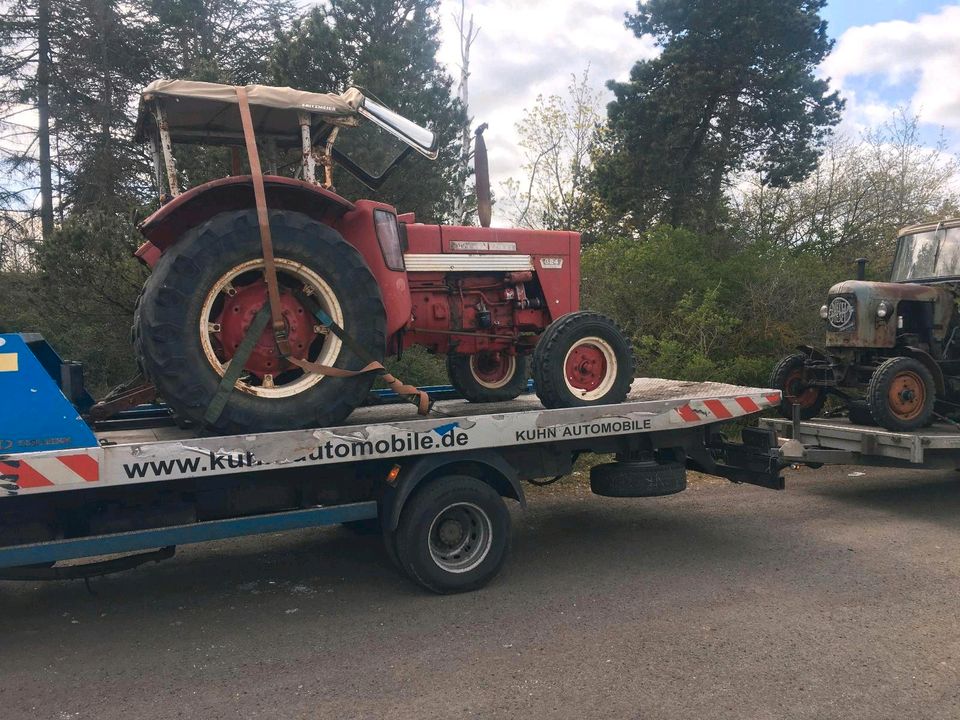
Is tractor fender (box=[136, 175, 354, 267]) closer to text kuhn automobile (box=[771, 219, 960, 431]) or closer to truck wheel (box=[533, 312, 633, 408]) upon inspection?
truck wheel (box=[533, 312, 633, 408])

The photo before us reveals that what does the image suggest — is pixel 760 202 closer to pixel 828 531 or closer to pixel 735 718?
pixel 828 531

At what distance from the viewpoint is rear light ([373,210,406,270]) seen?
5.21 metres

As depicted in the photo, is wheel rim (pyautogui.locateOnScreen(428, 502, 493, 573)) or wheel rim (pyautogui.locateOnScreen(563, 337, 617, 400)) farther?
wheel rim (pyautogui.locateOnScreen(563, 337, 617, 400))

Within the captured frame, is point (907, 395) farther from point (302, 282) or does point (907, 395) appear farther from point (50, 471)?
point (50, 471)

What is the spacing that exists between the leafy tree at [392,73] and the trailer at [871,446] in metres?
7.22

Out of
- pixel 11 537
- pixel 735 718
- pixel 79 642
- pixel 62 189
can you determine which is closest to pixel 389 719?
pixel 735 718

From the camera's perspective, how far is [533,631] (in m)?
4.28

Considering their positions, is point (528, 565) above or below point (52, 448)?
below

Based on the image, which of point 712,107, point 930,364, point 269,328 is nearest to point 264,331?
point 269,328

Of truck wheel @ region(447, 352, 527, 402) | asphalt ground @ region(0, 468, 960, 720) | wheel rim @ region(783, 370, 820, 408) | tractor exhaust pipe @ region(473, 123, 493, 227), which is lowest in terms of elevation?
asphalt ground @ region(0, 468, 960, 720)

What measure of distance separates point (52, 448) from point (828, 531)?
5736 millimetres

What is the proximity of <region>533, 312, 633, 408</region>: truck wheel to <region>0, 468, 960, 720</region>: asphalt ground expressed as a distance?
123cm

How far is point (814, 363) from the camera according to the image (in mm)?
8234

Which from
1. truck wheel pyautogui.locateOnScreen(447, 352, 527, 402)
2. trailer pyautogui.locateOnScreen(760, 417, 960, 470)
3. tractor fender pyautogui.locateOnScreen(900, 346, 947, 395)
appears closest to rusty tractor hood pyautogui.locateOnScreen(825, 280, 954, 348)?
tractor fender pyautogui.locateOnScreen(900, 346, 947, 395)
